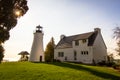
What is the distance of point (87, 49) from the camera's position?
44.8 m

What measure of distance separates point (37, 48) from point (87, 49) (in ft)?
42.9

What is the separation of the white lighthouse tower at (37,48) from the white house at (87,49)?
377 inches

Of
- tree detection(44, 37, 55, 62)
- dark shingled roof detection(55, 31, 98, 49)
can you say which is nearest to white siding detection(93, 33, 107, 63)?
dark shingled roof detection(55, 31, 98, 49)

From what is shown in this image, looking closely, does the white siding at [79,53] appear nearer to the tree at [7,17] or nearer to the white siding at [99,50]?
the white siding at [99,50]

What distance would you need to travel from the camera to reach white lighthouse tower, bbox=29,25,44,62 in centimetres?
4284

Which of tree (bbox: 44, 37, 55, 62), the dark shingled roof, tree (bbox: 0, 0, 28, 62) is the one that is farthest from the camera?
tree (bbox: 44, 37, 55, 62)

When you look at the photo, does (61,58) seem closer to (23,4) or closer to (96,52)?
(96,52)

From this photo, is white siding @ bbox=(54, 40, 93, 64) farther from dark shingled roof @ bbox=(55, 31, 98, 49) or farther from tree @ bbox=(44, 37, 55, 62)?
tree @ bbox=(44, 37, 55, 62)

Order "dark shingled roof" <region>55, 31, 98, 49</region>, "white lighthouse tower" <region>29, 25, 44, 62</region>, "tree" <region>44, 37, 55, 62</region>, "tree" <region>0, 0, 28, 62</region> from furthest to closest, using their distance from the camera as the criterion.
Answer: "tree" <region>44, 37, 55, 62</region> < "dark shingled roof" <region>55, 31, 98, 49</region> < "white lighthouse tower" <region>29, 25, 44, 62</region> < "tree" <region>0, 0, 28, 62</region>

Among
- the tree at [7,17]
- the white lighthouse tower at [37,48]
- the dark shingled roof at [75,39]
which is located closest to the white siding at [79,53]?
the dark shingled roof at [75,39]

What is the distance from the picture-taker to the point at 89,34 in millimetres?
46812

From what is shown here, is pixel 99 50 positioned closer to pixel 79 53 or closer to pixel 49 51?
pixel 79 53

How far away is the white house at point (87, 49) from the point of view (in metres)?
44.2

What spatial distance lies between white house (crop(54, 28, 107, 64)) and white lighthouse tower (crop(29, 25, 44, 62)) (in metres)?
9.56
